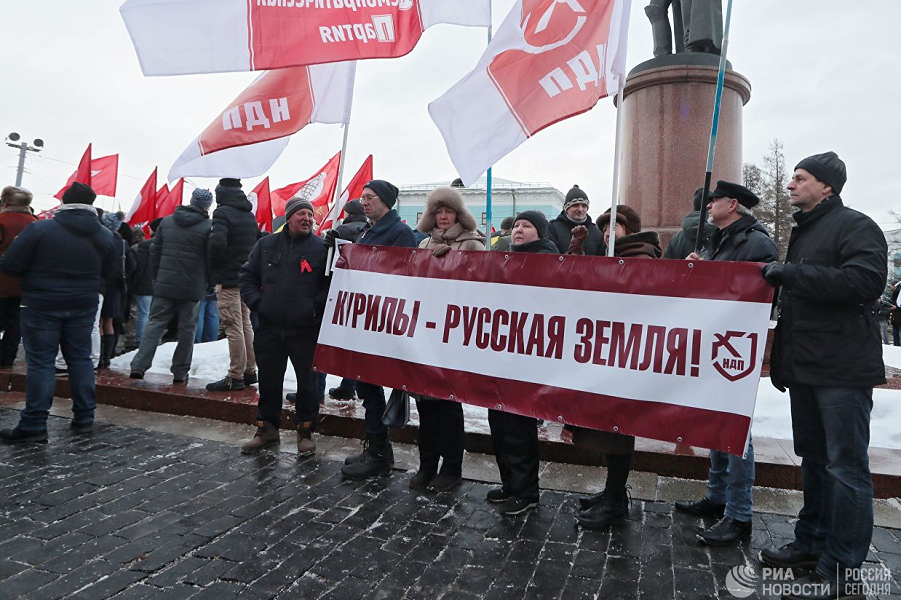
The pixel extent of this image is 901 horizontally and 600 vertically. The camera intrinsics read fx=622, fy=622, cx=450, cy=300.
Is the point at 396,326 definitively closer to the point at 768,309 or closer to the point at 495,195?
the point at 768,309

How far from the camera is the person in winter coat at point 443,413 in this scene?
4.29 m

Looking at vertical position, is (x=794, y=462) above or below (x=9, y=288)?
below

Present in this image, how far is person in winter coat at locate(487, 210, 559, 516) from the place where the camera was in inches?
154

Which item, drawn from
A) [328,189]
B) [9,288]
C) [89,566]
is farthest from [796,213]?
[328,189]

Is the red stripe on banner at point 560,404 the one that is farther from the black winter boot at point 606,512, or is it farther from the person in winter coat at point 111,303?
the person in winter coat at point 111,303

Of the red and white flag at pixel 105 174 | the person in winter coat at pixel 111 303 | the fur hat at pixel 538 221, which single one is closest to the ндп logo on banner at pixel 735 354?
the fur hat at pixel 538 221

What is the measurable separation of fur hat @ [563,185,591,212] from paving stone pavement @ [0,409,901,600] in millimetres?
2891

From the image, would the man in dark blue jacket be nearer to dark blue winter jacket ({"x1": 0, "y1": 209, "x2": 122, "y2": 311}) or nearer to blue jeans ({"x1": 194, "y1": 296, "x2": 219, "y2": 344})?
dark blue winter jacket ({"x1": 0, "y1": 209, "x2": 122, "y2": 311})

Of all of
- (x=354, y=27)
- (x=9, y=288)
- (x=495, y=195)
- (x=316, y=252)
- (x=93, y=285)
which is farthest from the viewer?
(x=495, y=195)

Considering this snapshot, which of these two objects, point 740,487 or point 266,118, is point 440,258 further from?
point 740,487

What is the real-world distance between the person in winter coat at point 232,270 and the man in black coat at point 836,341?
5152 millimetres

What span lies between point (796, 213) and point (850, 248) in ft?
1.37

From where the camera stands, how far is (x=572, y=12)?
158 inches

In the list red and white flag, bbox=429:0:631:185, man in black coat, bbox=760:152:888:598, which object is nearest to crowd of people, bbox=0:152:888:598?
man in black coat, bbox=760:152:888:598
